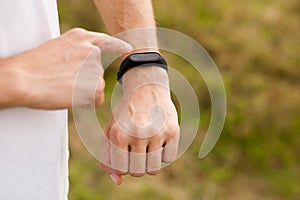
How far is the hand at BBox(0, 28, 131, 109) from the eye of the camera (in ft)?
4.03

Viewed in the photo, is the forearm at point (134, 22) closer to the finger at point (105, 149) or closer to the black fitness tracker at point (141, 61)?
the black fitness tracker at point (141, 61)

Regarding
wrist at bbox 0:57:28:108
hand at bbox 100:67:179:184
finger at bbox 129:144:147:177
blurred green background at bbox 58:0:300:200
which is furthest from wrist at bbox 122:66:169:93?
blurred green background at bbox 58:0:300:200

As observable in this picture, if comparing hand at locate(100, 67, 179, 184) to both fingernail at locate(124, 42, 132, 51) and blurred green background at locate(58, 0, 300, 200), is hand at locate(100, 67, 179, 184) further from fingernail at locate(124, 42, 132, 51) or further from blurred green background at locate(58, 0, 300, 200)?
blurred green background at locate(58, 0, 300, 200)

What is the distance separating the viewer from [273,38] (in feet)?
14.5

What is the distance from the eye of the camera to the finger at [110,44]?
133 centimetres

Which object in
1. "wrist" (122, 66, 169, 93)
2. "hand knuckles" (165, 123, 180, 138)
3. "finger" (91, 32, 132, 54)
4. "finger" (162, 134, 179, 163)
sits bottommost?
"finger" (162, 134, 179, 163)

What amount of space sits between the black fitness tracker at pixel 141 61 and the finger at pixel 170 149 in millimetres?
138

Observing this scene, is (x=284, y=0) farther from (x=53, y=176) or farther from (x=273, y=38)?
Result: (x=53, y=176)

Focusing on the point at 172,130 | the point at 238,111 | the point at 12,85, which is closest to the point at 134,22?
the point at 172,130

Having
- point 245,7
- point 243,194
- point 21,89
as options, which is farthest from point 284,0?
point 21,89

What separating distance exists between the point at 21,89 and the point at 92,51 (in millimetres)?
146

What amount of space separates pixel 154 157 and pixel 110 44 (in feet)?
0.66

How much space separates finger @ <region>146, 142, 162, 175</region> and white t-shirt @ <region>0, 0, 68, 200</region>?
0.16 meters

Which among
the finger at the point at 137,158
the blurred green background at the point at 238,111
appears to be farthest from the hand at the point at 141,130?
the blurred green background at the point at 238,111
